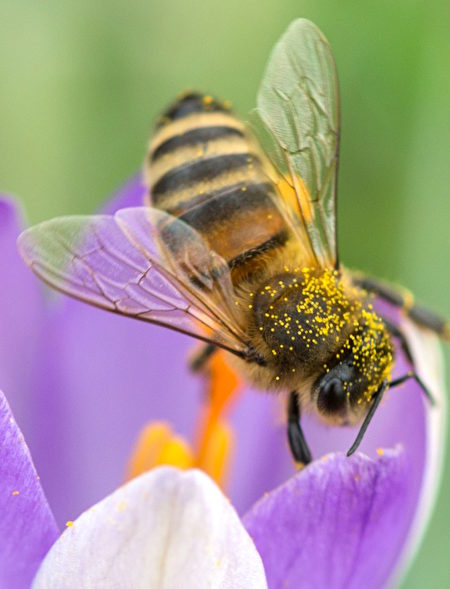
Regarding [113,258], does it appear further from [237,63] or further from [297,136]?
[237,63]

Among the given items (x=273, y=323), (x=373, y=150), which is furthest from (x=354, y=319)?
(x=373, y=150)

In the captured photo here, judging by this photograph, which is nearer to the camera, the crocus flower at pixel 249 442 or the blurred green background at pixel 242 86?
the crocus flower at pixel 249 442

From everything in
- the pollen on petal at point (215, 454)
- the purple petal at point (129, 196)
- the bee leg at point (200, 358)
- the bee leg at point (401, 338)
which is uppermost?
the purple petal at point (129, 196)

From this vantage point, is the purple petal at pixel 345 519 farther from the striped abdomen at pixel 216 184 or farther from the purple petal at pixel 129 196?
the purple petal at pixel 129 196

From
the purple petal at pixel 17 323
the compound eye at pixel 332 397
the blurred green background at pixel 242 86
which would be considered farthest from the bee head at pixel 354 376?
the blurred green background at pixel 242 86

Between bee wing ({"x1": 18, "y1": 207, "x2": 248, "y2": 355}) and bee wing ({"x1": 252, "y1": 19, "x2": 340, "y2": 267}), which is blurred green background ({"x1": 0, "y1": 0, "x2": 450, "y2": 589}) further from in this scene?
bee wing ({"x1": 18, "y1": 207, "x2": 248, "y2": 355})

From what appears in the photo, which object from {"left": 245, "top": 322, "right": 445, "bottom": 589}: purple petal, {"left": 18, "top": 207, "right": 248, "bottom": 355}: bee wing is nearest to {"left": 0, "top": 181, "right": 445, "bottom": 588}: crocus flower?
{"left": 245, "top": 322, "right": 445, "bottom": 589}: purple petal

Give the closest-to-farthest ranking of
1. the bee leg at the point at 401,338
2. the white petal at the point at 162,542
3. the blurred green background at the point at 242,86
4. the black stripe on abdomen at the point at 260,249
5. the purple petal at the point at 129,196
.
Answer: the white petal at the point at 162,542 → the black stripe on abdomen at the point at 260,249 → the bee leg at the point at 401,338 → the purple petal at the point at 129,196 → the blurred green background at the point at 242,86
